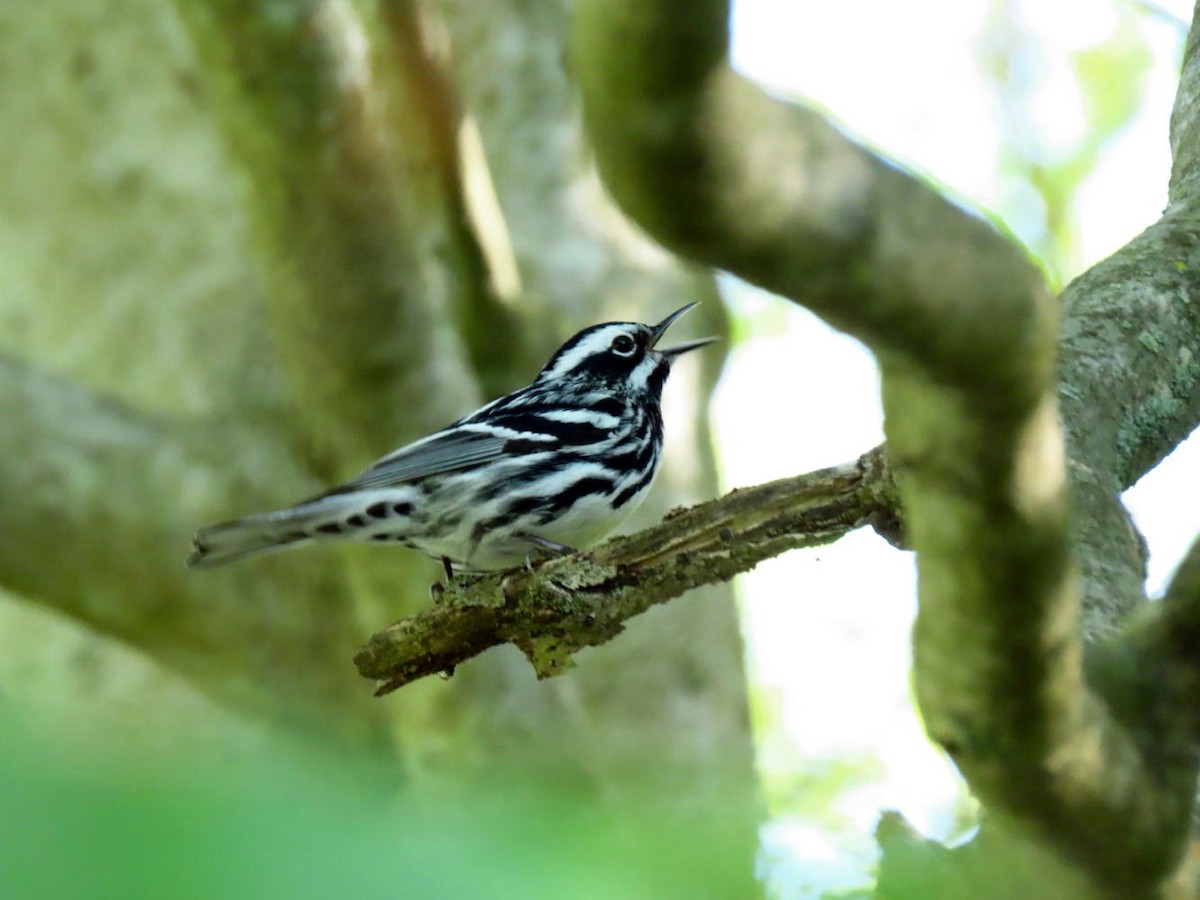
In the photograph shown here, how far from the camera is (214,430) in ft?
22.5

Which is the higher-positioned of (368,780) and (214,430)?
(214,430)

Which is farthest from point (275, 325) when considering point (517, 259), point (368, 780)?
point (368, 780)

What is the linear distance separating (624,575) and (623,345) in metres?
2.83

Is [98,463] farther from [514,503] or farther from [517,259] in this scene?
[517,259]

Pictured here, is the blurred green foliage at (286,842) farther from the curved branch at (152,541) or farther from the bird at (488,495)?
the curved branch at (152,541)

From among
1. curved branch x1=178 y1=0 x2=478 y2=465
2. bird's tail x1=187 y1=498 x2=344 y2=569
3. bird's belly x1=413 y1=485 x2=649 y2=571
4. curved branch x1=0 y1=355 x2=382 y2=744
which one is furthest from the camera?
curved branch x1=0 y1=355 x2=382 y2=744

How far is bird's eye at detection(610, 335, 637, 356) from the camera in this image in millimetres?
6504

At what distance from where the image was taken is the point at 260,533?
15.7ft

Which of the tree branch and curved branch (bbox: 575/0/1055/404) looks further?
the tree branch

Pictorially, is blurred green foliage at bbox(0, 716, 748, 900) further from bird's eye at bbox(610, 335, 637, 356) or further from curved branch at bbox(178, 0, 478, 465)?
bird's eye at bbox(610, 335, 637, 356)

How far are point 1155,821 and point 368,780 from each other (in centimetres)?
187

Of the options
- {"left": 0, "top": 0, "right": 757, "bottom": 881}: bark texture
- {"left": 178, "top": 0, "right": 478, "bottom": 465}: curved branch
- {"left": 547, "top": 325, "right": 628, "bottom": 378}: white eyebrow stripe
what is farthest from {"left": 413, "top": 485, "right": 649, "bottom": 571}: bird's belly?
{"left": 547, "top": 325, "right": 628, "bottom": 378}: white eyebrow stripe

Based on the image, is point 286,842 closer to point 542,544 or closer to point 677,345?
point 542,544

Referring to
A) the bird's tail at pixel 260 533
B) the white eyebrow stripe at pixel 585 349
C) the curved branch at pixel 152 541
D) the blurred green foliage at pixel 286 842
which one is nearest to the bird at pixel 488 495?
the bird's tail at pixel 260 533
